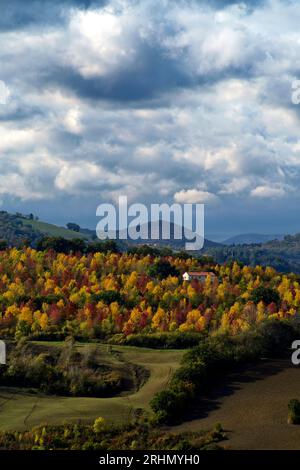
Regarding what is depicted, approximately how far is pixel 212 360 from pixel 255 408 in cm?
1218

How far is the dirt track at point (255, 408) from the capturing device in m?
44.9

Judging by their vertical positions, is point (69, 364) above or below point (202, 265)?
below

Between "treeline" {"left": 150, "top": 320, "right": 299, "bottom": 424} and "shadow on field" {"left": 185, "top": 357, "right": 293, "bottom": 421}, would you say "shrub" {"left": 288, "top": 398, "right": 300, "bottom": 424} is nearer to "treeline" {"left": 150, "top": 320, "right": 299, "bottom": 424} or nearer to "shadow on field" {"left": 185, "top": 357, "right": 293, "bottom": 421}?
"shadow on field" {"left": 185, "top": 357, "right": 293, "bottom": 421}

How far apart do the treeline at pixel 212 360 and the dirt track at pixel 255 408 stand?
4.77 feet

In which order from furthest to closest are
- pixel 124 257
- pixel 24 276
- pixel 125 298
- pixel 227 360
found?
pixel 124 257
pixel 24 276
pixel 125 298
pixel 227 360

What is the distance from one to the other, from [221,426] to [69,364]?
23.9 m

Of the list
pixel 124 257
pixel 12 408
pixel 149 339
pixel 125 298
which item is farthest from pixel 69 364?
pixel 124 257

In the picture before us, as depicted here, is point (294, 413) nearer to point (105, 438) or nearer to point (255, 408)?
point (255, 408)

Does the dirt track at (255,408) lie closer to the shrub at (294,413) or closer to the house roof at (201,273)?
the shrub at (294,413)

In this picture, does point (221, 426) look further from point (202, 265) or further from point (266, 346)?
point (202, 265)

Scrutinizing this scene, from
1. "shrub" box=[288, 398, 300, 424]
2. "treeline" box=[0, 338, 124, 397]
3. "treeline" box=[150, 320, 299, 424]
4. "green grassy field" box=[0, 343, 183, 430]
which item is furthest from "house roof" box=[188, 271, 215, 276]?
"shrub" box=[288, 398, 300, 424]

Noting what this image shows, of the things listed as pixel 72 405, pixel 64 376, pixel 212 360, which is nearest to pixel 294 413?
pixel 212 360

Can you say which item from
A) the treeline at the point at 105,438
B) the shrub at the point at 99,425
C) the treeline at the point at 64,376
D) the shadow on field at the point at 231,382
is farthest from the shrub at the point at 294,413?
the treeline at the point at 64,376
